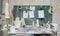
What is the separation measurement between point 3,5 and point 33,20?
2.08ft

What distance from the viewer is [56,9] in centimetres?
302

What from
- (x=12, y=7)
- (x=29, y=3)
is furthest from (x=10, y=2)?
(x=29, y=3)

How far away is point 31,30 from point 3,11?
2.07 feet

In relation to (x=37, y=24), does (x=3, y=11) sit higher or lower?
higher

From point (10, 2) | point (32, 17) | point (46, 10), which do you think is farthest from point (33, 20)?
point (10, 2)

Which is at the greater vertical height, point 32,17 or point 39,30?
point 32,17

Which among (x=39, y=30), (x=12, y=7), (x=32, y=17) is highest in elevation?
(x=12, y=7)

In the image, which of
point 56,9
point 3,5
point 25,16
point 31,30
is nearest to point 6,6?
point 3,5

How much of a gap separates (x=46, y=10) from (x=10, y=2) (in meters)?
0.70

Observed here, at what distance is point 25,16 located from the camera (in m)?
3.03

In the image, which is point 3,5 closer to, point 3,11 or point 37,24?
point 3,11

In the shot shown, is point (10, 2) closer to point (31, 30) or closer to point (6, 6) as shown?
point (6, 6)

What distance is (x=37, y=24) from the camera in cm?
301

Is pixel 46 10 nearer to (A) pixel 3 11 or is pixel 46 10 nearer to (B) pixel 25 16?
(B) pixel 25 16
